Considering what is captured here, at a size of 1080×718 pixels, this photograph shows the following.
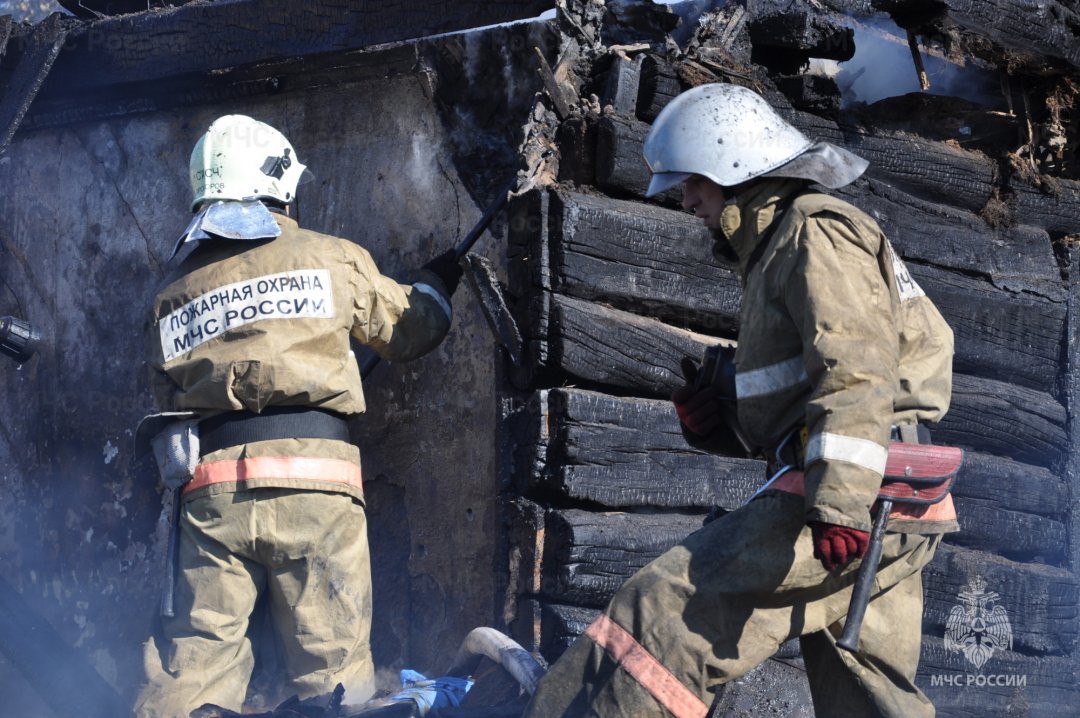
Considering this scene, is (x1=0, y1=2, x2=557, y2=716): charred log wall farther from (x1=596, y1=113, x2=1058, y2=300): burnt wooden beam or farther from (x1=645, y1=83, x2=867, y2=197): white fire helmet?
(x1=596, y1=113, x2=1058, y2=300): burnt wooden beam

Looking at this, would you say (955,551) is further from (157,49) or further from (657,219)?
(157,49)

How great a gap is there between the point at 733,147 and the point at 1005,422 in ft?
9.24

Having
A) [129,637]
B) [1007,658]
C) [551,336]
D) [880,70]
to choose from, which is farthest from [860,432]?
[129,637]

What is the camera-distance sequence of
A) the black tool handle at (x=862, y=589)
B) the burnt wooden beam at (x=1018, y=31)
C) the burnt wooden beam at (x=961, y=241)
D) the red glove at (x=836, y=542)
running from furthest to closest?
the burnt wooden beam at (x=1018, y=31) → the burnt wooden beam at (x=961, y=241) → the black tool handle at (x=862, y=589) → the red glove at (x=836, y=542)

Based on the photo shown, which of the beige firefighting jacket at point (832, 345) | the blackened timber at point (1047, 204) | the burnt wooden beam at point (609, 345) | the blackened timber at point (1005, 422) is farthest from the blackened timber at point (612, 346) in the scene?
the blackened timber at point (1047, 204)

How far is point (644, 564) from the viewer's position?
4.48 m

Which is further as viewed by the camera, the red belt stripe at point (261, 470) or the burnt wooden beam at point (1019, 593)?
the burnt wooden beam at point (1019, 593)

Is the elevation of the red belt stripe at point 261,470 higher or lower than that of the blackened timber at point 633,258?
lower

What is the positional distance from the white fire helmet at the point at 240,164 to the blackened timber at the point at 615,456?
4.08ft

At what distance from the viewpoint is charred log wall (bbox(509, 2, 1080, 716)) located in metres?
4.40

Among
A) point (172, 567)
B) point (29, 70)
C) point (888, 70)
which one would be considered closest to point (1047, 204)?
point (888, 70)

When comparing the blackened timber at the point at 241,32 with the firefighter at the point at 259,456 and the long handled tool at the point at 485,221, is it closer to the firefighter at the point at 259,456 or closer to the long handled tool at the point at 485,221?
the long handled tool at the point at 485,221

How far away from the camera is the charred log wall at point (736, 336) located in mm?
4402

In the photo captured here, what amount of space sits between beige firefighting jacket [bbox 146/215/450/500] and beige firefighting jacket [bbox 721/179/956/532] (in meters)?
1.49
